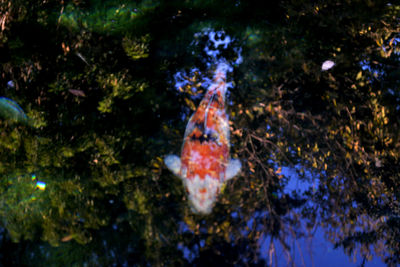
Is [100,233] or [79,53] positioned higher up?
[79,53]

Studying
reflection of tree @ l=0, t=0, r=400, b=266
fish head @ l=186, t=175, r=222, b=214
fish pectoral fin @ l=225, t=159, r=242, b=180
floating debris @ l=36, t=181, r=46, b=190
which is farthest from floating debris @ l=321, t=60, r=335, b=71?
floating debris @ l=36, t=181, r=46, b=190

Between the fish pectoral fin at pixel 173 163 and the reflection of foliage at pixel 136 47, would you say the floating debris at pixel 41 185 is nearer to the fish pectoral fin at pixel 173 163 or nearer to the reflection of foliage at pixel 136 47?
the fish pectoral fin at pixel 173 163

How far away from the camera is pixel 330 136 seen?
3607 millimetres

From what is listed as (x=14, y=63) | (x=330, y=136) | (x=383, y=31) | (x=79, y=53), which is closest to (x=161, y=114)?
(x=79, y=53)

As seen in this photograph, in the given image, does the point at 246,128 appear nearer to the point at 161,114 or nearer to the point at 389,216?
the point at 161,114

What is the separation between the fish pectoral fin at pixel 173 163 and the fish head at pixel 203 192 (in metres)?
0.22

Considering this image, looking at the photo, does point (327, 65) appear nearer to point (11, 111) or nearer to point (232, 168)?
point (232, 168)

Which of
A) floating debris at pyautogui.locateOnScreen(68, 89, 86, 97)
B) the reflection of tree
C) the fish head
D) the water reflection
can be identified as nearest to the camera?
the reflection of tree

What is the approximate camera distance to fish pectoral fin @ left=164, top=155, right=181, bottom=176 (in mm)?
3331

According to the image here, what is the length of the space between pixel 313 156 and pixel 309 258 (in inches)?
53.5

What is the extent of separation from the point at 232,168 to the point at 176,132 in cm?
101

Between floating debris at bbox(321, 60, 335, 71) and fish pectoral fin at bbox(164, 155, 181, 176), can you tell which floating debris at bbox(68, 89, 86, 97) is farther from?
floating debris at bbox(321, 60, 335, 71)

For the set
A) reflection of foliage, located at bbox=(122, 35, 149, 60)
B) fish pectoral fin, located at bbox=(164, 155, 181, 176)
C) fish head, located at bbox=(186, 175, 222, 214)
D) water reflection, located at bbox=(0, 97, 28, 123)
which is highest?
reflection of foliage, located at bbox=(122, 35, 149, 60)

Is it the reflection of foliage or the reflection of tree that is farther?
the reflection of foliage
